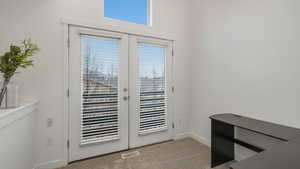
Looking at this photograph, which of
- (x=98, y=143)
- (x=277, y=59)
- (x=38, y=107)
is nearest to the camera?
(x=277, y=59)

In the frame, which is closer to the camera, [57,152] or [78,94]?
[57,152]

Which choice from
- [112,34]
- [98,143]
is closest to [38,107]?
[98,143]

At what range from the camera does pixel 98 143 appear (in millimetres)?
2312

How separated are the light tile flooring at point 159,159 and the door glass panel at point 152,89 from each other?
0.42m

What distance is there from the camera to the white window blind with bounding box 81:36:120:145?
7.37 ft

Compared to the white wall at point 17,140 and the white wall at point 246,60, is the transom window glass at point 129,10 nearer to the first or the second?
the white wall at point 246,60

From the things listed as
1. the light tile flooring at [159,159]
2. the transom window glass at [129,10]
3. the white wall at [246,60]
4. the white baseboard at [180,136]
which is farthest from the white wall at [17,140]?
the white wall at [246,60]

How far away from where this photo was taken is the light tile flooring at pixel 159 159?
6.84 feet

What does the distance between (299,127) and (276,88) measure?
1.70 ft

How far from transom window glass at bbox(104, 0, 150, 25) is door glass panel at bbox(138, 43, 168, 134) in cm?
54

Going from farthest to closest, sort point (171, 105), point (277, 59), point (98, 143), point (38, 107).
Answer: point (171, 105) → point (98, 143) → point (38, 107) → point (277, 59)

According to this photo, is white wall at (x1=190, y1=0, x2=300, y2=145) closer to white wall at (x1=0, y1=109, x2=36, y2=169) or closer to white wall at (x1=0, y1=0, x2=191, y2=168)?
white wall at (x1=0, y1=0, x2=191, y2=168)

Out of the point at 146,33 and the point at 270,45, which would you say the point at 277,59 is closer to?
the point at 270,45

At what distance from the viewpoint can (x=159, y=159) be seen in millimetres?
2273
